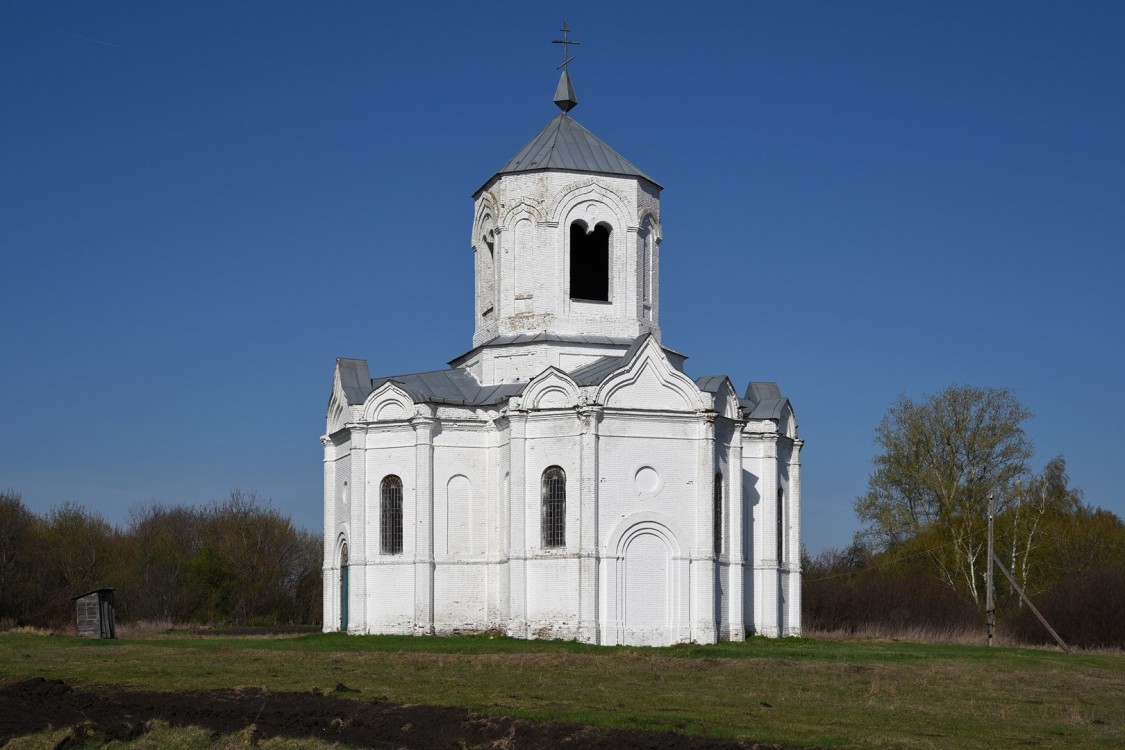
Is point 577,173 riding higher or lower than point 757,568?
higher

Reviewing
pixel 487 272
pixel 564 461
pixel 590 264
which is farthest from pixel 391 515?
pixel 590 264

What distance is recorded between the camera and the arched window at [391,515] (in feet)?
123

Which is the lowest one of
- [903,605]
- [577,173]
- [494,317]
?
[903,605]

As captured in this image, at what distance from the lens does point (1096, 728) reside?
19.0 metres

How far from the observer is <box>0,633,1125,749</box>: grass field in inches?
732

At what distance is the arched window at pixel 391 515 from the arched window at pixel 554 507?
12.8 ft

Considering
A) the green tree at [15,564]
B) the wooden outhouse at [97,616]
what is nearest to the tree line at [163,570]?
the green tree at [15,564]

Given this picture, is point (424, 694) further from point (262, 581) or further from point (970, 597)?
point (262, 581)

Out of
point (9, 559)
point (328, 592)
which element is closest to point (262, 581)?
point (9, 559)

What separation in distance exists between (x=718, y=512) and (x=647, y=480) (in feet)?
8.29

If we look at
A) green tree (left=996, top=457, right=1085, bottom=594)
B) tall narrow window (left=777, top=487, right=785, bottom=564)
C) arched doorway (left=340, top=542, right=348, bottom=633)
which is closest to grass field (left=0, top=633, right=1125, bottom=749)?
arched doorway (left=340, top=542, right=348, bottom=633)

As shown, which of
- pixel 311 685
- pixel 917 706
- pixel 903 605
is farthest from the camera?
pixel 903 605

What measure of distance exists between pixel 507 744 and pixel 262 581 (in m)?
50.7

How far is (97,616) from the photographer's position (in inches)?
1591
